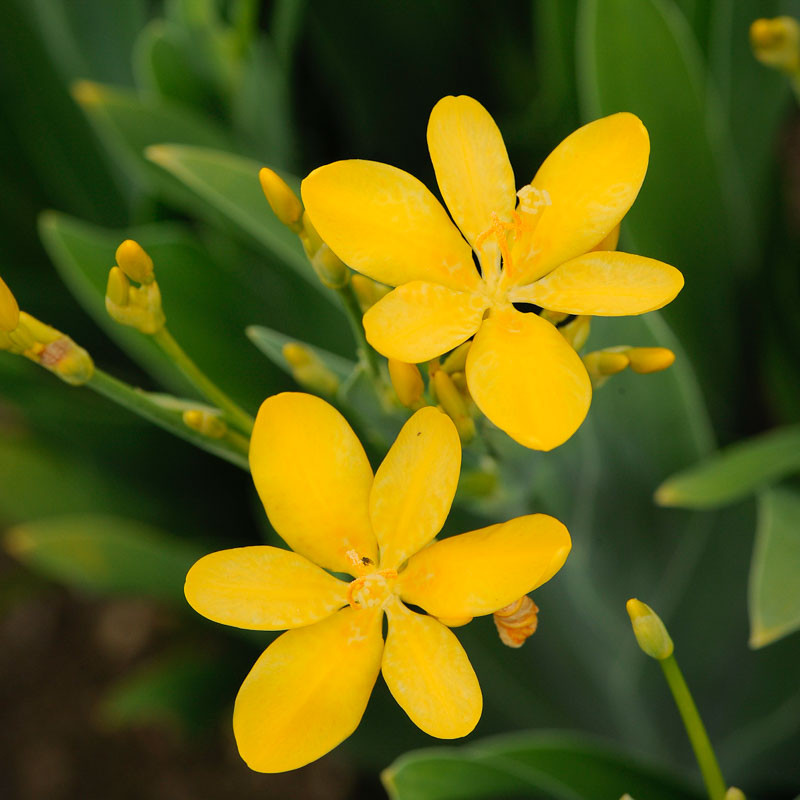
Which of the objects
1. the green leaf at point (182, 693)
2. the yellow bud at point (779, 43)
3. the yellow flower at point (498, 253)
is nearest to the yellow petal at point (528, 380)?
the yellow flower at point (498, 253)

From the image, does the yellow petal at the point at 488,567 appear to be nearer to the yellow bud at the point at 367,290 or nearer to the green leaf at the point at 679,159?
the yellow bud at the point at 367,290

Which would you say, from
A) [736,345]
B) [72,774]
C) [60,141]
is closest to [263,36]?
[60,141]

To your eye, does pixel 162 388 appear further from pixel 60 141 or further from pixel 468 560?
pixel 468 560

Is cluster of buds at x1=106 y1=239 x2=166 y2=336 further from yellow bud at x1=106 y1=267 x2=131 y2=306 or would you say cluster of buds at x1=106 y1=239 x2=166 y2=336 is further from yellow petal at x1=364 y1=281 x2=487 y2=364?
yellow petal at x1=364 y1=281 x2=487 y2=364

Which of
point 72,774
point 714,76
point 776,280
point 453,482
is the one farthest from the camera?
point 72,774

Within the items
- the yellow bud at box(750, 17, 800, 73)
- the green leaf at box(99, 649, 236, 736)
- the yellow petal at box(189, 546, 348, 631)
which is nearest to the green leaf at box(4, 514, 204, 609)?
the green leaf at box(99, 649, 236, 736)

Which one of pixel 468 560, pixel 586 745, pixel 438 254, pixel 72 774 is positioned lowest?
pixel 72 774
